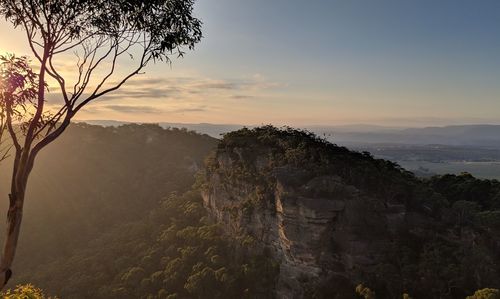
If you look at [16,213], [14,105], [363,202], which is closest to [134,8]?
[14,105]

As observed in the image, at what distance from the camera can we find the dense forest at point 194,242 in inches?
1556

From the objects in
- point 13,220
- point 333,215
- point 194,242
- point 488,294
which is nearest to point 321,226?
point 333,215

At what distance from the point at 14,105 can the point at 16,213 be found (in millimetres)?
3669

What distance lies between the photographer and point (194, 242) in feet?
206

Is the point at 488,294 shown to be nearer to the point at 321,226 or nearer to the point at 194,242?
the point at 321,226

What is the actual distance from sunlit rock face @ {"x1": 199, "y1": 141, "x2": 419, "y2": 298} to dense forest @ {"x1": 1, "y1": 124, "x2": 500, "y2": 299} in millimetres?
1290

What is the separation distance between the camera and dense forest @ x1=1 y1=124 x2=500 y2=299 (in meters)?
39.5

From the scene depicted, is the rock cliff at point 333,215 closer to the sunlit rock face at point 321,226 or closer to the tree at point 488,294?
the sunlit rock face at point 321,226

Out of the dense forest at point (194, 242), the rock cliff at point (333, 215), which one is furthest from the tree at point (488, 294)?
the rock cliff at point (333, 215)

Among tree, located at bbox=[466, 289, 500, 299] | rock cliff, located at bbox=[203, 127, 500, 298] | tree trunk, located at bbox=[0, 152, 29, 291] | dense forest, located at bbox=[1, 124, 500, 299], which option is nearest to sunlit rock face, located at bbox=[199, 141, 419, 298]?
rock cliff, located at bbox=[203, 127, 500, 298]

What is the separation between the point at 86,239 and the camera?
94.9 metres

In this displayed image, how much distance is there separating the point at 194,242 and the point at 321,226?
24623 mm

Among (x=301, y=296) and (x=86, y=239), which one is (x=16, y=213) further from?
(x=86, y=239)

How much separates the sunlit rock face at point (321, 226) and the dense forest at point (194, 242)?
1290mm
